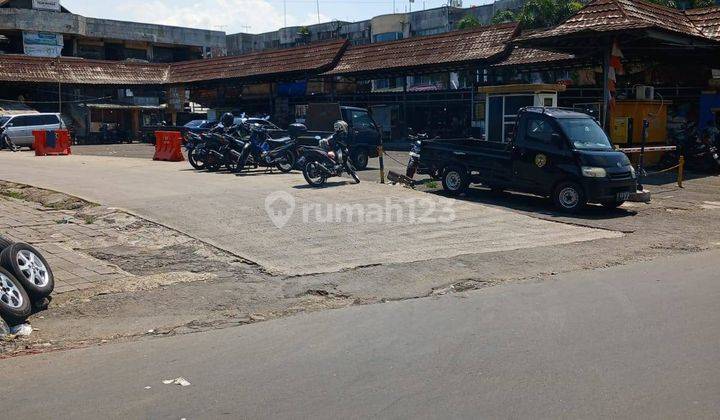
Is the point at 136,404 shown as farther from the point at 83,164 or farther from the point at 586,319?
the point at 83,164

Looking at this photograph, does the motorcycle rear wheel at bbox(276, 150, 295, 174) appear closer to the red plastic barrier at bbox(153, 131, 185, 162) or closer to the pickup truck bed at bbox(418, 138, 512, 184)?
the pickup truck bed at bbox(418, 138, 512, 184)

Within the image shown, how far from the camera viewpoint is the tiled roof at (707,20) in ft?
80.5

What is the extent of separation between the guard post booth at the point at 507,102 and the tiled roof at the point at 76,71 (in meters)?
28.6

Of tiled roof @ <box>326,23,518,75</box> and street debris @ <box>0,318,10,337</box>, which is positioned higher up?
tiled roof @ <box>326,23,518,75</box>

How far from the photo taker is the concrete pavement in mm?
10250

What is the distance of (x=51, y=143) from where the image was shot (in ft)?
93.9

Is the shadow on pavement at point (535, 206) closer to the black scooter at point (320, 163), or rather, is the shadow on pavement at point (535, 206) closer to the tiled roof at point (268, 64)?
the black scooter at point (320, 163)

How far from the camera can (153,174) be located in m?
19.2

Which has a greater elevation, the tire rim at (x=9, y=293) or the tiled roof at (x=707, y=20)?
the tiled roof at (x=707, y=20)

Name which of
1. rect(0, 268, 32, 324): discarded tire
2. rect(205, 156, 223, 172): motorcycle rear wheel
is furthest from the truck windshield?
rect(0, 268, 32, 324): discarded tire

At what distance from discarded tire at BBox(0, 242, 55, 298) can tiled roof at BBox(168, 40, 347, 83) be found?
30184mm

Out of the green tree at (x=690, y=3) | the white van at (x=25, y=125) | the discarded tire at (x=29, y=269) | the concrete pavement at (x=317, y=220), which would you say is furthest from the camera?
the green tree at (x=690, y=3)

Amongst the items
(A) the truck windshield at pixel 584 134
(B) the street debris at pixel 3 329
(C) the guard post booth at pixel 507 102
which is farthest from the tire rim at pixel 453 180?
(B) the street debris at pixel 3 329

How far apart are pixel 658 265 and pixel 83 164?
1953 centimetres
